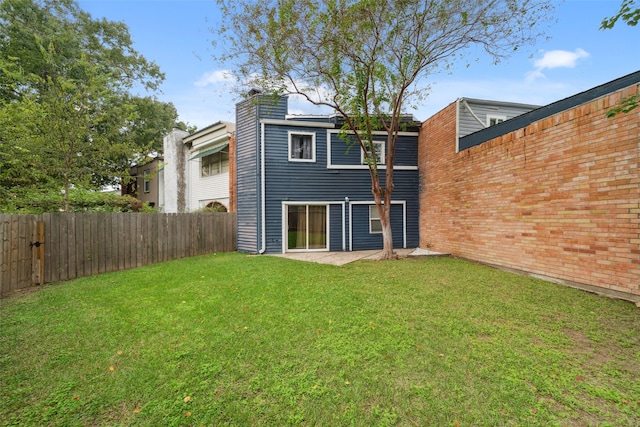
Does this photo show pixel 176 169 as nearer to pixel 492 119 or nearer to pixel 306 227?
pixel 306 227

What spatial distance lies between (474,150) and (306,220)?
6794 millimetres

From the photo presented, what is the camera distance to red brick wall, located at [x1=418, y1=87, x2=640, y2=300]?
15.6 ft

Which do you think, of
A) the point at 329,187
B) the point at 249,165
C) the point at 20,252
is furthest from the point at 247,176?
the point at 20,252

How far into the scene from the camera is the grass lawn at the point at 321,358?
2.25 m

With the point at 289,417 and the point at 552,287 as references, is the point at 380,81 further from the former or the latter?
the point at 289,417

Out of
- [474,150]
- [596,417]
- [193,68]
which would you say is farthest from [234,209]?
[596,417]

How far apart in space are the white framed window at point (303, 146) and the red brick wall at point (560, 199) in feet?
18.1

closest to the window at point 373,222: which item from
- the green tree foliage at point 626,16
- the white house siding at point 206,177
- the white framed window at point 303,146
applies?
the white framed window at point 303,146

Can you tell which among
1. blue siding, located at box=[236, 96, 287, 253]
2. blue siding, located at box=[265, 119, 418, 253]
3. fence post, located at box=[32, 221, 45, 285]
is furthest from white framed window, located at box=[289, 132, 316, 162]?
fence post, located at box=[32, 221, 45, 285]

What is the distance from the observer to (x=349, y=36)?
26.1 ft

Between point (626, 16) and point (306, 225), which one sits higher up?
point (626, 16)

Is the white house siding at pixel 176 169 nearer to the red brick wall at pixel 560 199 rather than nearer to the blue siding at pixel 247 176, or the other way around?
the blue siding at pixel 247 176

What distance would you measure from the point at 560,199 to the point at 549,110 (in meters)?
2.24

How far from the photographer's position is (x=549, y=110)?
21.0ft
